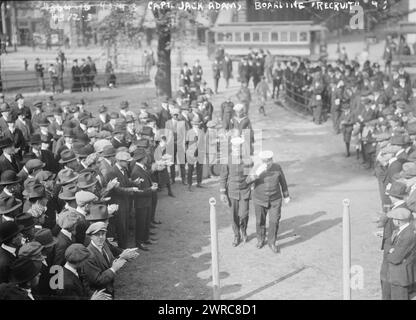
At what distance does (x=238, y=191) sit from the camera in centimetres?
1008

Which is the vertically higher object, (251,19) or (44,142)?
→ (251,19)

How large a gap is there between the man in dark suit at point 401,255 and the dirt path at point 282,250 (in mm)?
941

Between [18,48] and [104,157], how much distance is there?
4735 cm

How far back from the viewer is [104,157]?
32.2 ft

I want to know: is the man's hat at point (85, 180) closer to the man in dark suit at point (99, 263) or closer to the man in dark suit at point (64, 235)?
the man in dark suit at point (64, 235)

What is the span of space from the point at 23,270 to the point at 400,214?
4.21m

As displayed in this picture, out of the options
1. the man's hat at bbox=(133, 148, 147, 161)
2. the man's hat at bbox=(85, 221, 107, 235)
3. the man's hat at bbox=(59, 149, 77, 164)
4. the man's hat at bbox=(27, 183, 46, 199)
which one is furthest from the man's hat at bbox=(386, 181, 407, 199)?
the man's hat at bbox=(59, 149, 77, 164)

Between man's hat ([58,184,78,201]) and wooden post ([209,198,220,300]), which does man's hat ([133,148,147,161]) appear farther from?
wooden post ([209,198,220,300])

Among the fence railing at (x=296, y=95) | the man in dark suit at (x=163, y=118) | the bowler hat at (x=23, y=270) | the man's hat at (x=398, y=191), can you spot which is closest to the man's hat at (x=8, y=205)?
the bowler hat at (x=23, y=270)

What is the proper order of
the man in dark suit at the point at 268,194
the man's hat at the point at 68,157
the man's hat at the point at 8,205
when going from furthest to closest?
the man's hat at the point at 68,157 < the man in dark suit at the point at 268,194 < the man's hat at the point at 8,205

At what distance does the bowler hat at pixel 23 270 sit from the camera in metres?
5.68

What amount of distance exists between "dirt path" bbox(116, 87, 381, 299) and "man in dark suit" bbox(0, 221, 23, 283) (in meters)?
2.31

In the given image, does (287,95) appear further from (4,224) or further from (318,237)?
(4,224)
